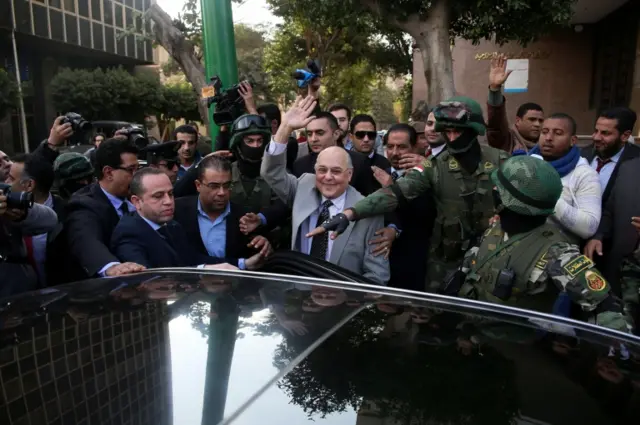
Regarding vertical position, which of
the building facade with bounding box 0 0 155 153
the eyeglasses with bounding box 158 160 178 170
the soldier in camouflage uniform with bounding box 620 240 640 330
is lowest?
the soldier in camouflage uniform with bounding box 620 240 640 330

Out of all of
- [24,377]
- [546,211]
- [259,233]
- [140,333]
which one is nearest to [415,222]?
[259,233]

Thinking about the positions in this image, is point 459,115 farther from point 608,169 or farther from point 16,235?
point 16,235

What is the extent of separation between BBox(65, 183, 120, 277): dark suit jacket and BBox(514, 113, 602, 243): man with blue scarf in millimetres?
2317

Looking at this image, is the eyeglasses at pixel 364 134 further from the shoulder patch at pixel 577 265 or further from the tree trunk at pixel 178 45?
the tree trunk at pixel 178 45

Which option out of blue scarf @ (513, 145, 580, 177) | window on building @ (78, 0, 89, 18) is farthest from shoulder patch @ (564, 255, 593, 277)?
window on building @ (78, 0, 89, 18)

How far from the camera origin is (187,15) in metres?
13.0

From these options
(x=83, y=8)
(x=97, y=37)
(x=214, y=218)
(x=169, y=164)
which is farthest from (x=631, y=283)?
(x=97, y=37)

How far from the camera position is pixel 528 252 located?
2115 mm

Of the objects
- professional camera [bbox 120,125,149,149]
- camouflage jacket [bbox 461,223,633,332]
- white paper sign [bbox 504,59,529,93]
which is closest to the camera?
camouflage jacket [bbox 461,223,633,332]

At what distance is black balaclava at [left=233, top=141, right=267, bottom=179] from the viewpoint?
376 centimetres

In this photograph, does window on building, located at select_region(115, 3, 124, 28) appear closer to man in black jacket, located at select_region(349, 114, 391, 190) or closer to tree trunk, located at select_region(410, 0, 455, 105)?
tree trunk, located at select_region(410, 0, 455, 105)

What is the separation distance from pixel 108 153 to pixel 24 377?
2.52 meters

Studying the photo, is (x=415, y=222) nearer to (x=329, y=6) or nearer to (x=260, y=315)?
(x=260, y=315)

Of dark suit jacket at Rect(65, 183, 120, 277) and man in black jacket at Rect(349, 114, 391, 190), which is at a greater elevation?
man in black jacket at Rect(349, 114, 391, 190)
